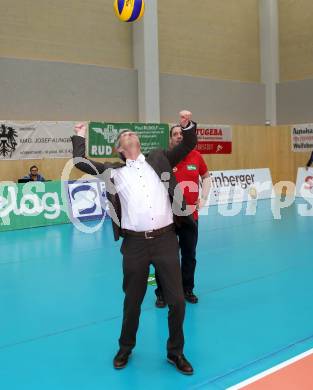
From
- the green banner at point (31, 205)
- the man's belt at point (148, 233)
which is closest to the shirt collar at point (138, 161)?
the man's belt at point (148, 233)

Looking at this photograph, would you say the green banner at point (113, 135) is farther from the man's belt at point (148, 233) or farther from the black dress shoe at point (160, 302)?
the man's belt at point (148, 233)

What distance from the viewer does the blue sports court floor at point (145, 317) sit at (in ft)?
12.3

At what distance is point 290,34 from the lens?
64.3 feet

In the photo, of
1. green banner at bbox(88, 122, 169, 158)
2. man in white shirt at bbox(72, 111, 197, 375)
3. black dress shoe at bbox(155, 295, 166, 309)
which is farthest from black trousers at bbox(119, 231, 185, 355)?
green banner at bbox(88, 122, 169, 158)

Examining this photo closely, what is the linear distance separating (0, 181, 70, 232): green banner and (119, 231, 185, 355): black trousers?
7685 mm

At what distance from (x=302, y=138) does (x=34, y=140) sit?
1053cm

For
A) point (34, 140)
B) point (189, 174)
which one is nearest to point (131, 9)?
point (34, 140)

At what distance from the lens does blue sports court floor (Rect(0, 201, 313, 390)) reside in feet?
12.3

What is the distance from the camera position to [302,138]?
60.2 ft

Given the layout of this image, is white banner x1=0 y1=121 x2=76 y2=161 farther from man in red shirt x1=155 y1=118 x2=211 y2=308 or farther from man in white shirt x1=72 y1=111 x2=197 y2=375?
man in white shirt x1=72 y1=111 x2=197 y2=375

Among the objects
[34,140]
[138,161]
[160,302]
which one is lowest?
[160,302]

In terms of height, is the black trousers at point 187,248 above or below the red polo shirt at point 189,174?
below

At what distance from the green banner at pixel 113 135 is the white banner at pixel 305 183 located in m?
4.71

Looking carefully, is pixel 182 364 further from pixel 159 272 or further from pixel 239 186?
pixel 239 186
